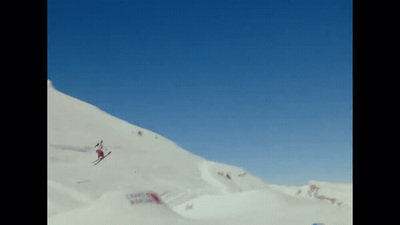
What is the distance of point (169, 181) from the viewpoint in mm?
20266

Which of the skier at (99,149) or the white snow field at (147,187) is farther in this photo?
the skier at (99,149)

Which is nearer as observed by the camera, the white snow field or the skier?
the white snow field

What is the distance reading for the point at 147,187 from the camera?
18.6 meters

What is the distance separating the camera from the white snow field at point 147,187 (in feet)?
38.2

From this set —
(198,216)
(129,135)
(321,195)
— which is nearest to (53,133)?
(129,135)

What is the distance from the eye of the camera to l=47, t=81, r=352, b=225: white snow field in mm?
11648

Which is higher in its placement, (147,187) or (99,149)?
(99,149)

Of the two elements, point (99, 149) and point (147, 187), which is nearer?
point (147, 187)
